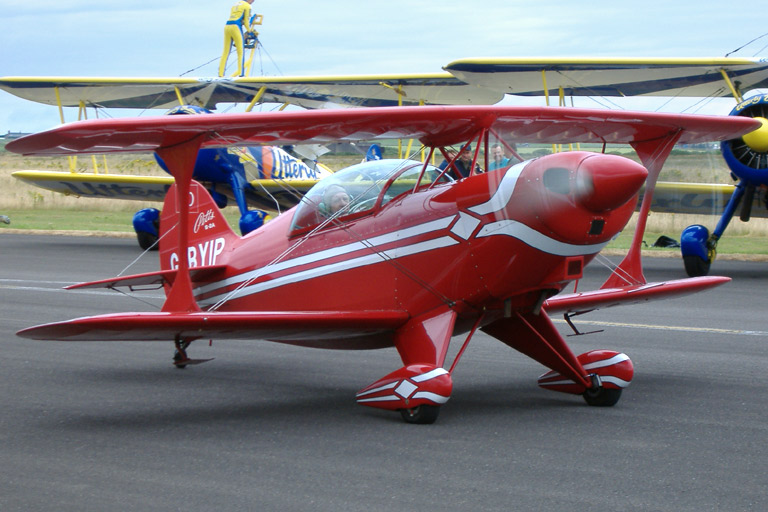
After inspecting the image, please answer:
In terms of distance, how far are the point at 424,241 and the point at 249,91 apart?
15.6 metres

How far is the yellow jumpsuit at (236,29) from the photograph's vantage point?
22.1m

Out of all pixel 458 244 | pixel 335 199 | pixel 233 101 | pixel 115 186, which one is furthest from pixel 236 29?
pixel 458 244

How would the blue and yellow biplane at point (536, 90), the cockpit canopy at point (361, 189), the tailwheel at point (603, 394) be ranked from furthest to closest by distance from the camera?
the blue and yellow biplane at point (536, 90), the cockpit canopy at point (361, 189), the tailwheel at point (603, 394)

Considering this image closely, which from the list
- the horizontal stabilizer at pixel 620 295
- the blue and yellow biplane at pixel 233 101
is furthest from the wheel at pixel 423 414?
the blue and yellow biplane at pixel 233 101

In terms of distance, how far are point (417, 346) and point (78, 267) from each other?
37.0 ft

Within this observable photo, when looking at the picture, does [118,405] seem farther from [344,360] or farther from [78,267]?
[78,267]

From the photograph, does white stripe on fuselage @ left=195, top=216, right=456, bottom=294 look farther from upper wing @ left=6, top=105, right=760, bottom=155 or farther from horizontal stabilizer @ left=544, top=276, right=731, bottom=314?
horizontal stabilizer @ left=544, top=276, right=731, bottom=314

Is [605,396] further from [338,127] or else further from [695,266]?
[695,266]

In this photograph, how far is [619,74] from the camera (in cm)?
1581

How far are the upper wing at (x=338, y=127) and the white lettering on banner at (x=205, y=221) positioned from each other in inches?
70.0

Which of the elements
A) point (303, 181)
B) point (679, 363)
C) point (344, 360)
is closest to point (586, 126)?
point (679, 363)

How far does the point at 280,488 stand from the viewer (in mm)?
4125

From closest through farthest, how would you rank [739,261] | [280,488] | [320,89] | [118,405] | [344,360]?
1. [280,488]
2. [118,405]
3. [344,360]
4. [739,261]
5. [320,89]

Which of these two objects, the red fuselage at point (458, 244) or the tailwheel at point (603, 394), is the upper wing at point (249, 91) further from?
the tailwheel at point (603, 394)
